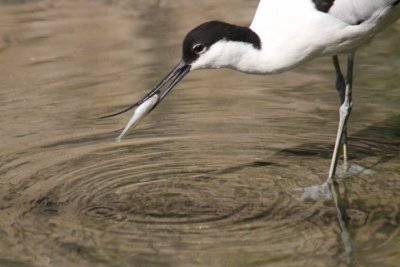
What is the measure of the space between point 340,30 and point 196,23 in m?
2.92

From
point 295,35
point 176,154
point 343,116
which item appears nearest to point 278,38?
point 295,35

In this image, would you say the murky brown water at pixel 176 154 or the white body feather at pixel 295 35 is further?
the white body feather at pixel 295 35

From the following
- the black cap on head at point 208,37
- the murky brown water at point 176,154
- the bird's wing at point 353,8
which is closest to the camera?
the murky brown water at point 176,154

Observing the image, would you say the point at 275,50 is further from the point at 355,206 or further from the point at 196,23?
the point at 196,23

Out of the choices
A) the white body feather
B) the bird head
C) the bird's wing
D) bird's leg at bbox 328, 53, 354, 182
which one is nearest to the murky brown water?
bird's leg at bbox 328, 53, 354, 182

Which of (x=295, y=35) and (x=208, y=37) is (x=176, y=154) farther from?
(x=295, y=35)

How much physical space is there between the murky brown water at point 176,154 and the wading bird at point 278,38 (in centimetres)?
54

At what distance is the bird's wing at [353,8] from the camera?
5.22m

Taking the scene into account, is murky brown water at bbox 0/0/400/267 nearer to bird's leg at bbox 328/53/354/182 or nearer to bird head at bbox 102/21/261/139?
bird's leg at bbox 328/53/354/182

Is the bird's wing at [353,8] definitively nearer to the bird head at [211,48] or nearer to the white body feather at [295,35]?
the white body feather at [295,35]

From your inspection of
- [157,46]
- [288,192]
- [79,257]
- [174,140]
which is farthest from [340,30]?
[157,46]

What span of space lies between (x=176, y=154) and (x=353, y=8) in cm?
130

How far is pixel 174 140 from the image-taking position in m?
5.98

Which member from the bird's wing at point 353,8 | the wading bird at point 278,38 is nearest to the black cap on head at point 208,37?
the wading bird at point 278,38
